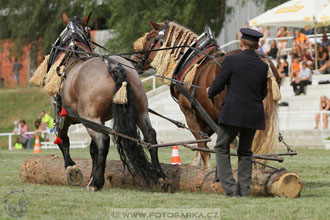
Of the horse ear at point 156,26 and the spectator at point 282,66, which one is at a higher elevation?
the horse ear at point 156,26

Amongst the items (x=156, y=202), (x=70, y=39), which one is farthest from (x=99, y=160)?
(x=70, y=39)

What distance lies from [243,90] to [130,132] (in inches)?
71.3

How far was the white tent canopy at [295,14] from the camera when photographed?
22.1m

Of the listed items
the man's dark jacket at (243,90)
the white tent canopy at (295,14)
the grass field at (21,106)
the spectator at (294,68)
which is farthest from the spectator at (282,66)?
the man's dark jacket at (243,90)

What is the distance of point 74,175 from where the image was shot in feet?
33.7

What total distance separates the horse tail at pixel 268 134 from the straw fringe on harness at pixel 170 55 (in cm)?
184

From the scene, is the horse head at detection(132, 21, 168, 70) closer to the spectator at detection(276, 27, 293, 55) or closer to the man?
the man

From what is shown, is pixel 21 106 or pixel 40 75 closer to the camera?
pixel 40 75

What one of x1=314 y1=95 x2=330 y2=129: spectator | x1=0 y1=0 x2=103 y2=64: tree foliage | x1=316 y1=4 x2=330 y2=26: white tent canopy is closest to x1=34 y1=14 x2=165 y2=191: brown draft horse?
x1=314 y1=95 x2=330 y2=129: spectator

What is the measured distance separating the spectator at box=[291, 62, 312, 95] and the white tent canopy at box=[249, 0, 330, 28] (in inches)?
63.3

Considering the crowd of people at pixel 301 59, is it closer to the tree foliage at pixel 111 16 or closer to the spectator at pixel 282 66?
the spectator at pixel 282 66

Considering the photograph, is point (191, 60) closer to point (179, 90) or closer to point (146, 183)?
point (179, 90)

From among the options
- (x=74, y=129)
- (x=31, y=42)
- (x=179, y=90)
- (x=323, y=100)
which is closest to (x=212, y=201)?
(x=179, y=90)

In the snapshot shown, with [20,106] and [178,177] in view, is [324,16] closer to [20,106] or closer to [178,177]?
[178,177]
